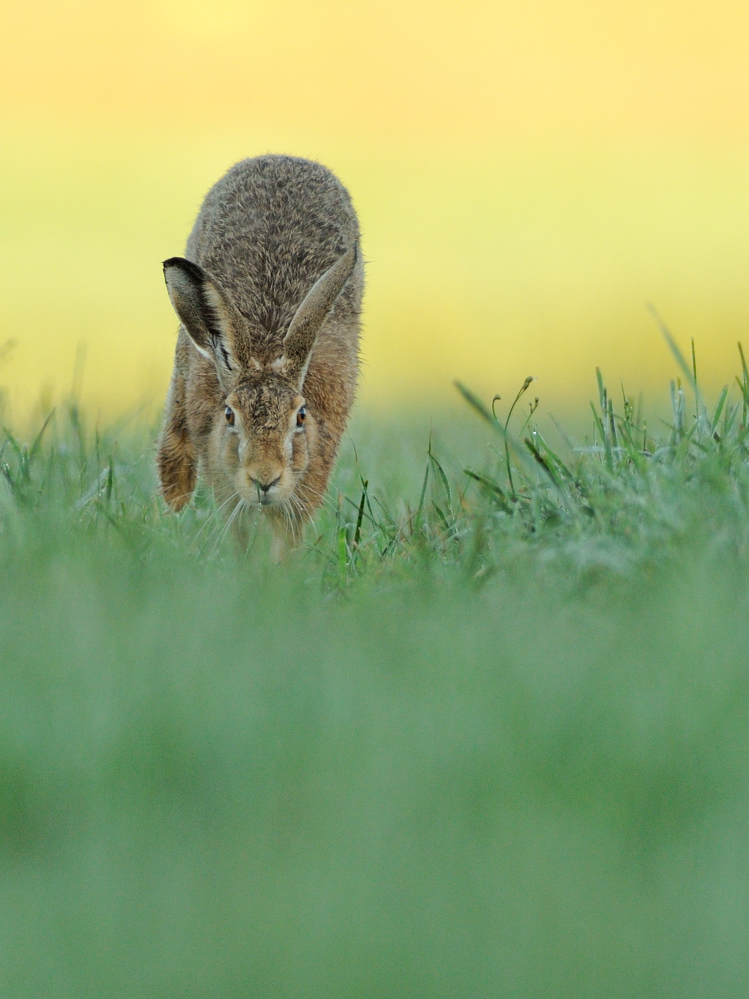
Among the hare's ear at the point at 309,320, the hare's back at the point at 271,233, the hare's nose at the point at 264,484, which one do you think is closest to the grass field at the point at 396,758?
the hare's nose at the point at 264,484

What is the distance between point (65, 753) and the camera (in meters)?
2.64

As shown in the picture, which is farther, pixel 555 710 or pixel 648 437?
pixel 648 437

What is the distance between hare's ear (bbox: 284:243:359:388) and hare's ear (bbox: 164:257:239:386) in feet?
0.83

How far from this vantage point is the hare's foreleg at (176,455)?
21.5 feet

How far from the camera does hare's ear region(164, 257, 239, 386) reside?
573cm

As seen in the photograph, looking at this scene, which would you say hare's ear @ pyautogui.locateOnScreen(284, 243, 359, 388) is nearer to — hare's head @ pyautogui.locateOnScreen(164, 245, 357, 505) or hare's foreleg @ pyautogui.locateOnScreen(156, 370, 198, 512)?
hare's head @ pyautogui.locateOnScreen(164, 245, 357, 505)

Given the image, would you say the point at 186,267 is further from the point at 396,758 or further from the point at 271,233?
the point at 396,758

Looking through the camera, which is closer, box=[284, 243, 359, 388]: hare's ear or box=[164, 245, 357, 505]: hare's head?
box=[164, 245, 357, 505]: hare's head

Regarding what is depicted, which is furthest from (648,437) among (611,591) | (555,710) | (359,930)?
(359,930)

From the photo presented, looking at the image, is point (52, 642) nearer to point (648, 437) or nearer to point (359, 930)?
point (359, 930)

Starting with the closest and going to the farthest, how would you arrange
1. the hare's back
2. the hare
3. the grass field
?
the grass field, the hare, the hare's back

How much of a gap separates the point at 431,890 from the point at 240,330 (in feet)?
13.2

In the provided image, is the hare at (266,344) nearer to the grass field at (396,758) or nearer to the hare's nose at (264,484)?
the hare's nose at (264,484)

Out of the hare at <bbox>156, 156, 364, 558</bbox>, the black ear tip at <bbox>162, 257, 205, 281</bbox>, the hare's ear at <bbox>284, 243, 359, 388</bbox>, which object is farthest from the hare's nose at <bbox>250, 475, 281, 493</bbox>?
the black ear tip at <bbox>162, 257, 205, 281</bbox>
